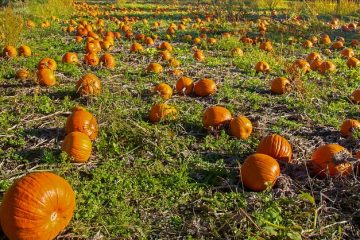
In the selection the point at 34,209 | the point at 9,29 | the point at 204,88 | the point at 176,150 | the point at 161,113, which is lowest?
the point at 176,150

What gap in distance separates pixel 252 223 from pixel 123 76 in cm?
531

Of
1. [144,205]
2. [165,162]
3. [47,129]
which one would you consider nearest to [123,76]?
[47,129]

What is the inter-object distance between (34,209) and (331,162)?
2.94m

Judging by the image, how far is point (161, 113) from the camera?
18.3 feet

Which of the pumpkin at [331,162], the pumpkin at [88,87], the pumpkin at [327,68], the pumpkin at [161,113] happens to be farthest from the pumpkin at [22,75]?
the pumpkin at [327,68]

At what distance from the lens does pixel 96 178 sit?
4273mm

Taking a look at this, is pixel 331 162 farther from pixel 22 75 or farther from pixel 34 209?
pixel 22 75

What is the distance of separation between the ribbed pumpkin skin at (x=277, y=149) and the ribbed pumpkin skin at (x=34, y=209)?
2356mm

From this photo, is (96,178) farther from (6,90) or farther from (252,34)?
(252,34)

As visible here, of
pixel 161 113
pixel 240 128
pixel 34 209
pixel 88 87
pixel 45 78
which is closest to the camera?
pixel 34 209

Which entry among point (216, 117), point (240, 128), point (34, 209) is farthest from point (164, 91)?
point (34, 209)

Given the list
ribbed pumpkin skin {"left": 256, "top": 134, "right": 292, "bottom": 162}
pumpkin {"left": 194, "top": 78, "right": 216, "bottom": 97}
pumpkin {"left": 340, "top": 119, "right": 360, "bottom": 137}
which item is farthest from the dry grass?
pumpkin {"left": 340, "top": 119, "right": 360, "bottom": 137}

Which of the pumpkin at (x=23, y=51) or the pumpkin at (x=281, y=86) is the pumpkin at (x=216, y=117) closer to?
the pumpkin at (x=281, y=86)

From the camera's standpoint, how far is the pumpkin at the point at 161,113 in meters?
5.57
